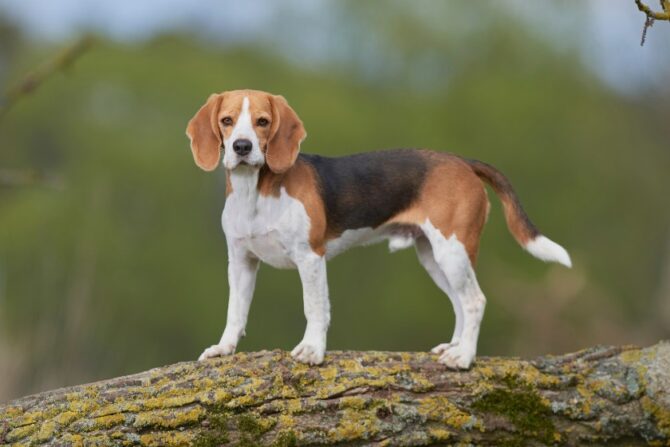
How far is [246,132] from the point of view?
5.67 m

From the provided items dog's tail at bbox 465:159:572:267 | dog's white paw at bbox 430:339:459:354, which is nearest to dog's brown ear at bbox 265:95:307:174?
dog's tail at bbox 465:159:572:267

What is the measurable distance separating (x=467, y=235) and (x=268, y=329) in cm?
1876

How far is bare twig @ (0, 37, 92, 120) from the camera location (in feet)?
14.5

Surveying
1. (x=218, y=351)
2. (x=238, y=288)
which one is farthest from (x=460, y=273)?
(x=218, y=351)

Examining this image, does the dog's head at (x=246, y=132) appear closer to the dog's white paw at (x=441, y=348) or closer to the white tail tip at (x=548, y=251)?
the dog's white paw at (x=441, y=348)

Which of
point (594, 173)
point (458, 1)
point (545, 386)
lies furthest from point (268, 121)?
point (458, 1)

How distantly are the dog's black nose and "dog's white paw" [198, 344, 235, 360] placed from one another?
1080 mm

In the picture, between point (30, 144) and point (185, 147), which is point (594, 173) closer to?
point (185, 147)

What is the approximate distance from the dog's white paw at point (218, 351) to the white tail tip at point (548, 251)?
186 centimetres

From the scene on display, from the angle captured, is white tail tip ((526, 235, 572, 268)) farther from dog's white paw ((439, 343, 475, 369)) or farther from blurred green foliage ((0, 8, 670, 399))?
blurred green foliage ((0, 8, 670, 399))

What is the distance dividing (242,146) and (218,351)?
1154mm

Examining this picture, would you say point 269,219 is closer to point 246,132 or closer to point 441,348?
point 246,132

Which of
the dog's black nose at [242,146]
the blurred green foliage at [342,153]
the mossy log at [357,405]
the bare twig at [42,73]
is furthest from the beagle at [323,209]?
the blurred green foliage at [342,153]

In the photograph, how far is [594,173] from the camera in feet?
84.3
